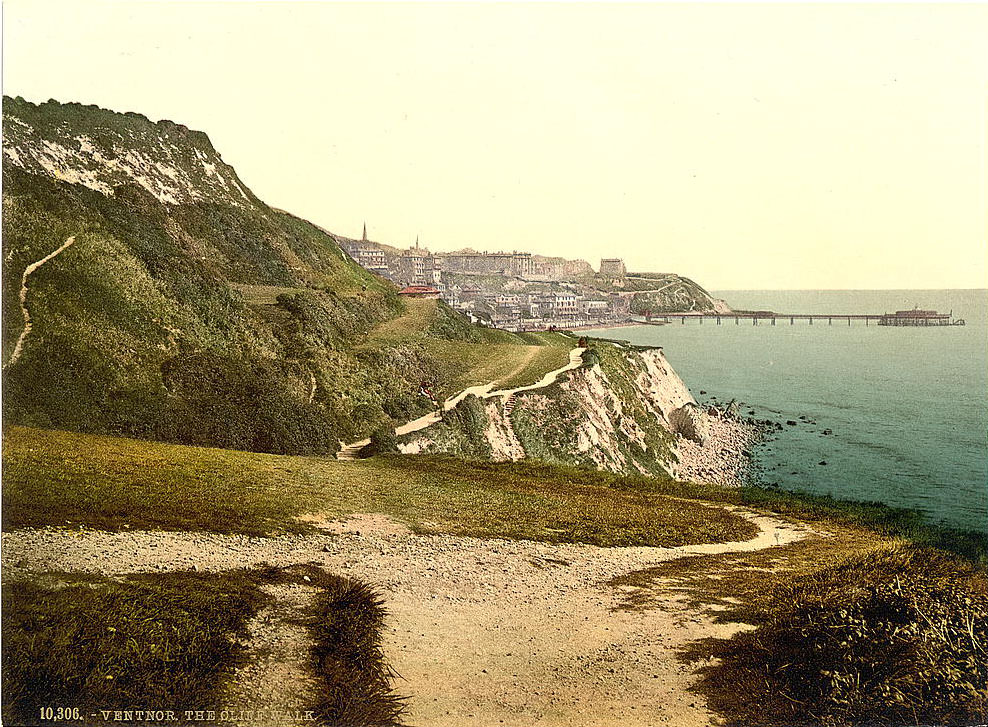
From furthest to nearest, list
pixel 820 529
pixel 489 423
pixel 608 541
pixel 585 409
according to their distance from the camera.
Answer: pixel 585 409 < pixel 489 423 < pixel 820 529 < pixel 608 541

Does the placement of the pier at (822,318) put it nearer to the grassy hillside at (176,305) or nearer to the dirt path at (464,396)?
the dirt path at (464,396)

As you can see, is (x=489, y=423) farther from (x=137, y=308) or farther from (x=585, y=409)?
(x=137, y=308)

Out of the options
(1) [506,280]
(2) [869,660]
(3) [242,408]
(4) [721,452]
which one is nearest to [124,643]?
(2) [869,660]

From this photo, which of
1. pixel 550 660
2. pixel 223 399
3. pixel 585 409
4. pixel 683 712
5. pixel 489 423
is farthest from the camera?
pixel 585 409

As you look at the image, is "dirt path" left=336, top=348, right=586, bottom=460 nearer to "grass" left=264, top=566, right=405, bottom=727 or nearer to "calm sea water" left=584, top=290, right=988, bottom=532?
"calm sea water" left=584, top=290, right=988, bottom=532

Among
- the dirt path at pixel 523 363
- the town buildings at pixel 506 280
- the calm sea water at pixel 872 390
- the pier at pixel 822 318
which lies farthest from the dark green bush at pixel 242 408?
the calm sea water at pixel 872 390

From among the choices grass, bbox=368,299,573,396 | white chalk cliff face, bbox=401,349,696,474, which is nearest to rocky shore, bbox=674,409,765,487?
white chalk cliff face, bbox=401,349,696,474

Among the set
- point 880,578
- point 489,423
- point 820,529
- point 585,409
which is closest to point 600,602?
point 880,578
